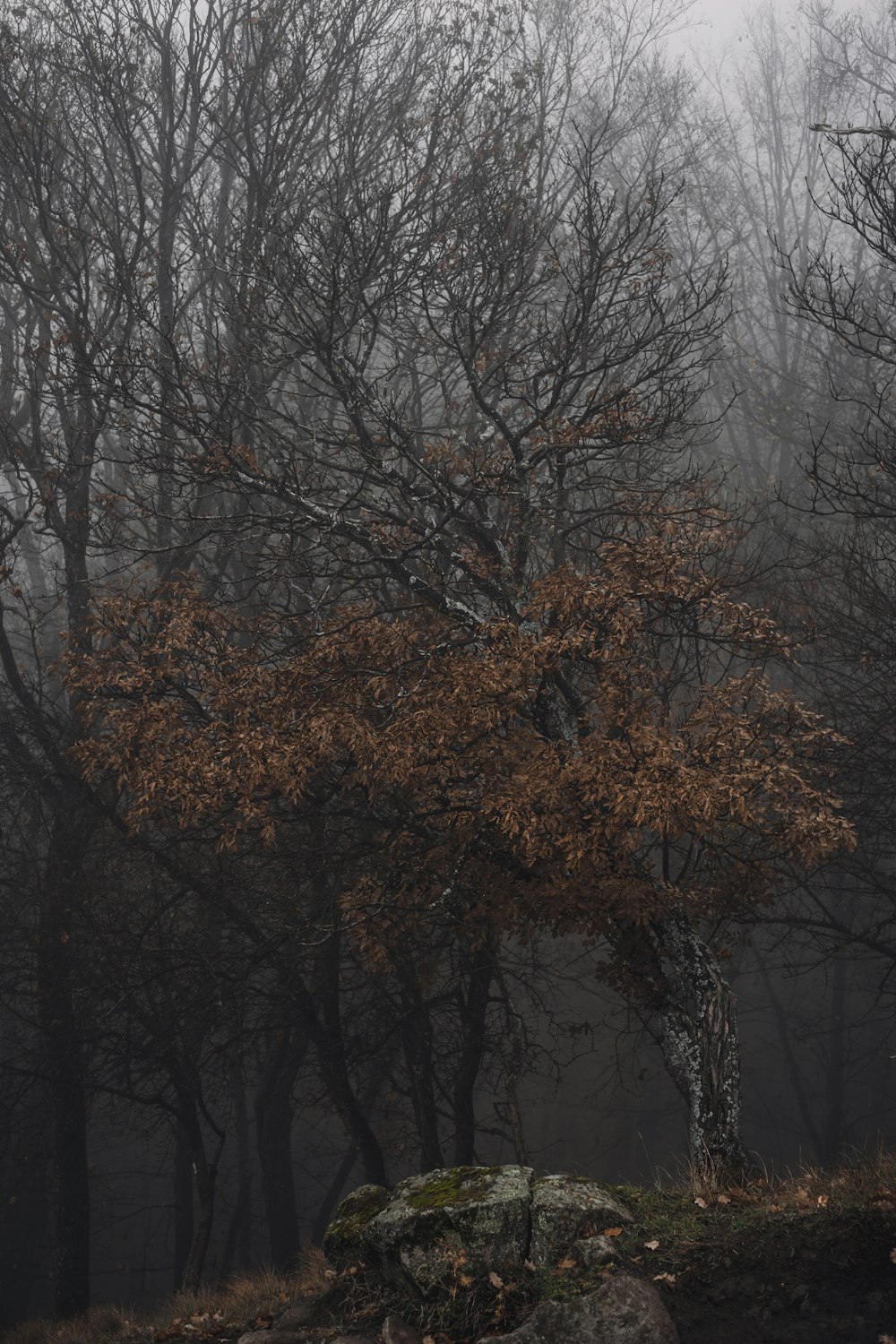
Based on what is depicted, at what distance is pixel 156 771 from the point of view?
10.2 m

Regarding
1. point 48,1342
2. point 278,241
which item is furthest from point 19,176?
point 48,1342

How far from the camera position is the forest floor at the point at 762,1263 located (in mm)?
5629

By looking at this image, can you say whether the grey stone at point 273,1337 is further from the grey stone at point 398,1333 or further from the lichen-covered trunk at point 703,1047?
the lichen-covered trunk at point 703,1047

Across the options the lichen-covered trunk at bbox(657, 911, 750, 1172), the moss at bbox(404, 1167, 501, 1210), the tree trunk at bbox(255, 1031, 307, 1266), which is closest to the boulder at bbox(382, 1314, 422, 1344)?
the moss at bbox(404, 1167, 501, 1210)

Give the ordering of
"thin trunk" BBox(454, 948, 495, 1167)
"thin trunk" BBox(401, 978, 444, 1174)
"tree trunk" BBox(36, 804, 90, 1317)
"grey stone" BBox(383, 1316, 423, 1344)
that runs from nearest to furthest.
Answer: "grey stone" BBox(383, 1316, 423, 1344) → "tree trunk" BBox(36, 804, 90, 1317) → "thin trunk" BBox(454, 948, 495, 1167) → "thin trunk" BBox(401, 978, 444, 1174)

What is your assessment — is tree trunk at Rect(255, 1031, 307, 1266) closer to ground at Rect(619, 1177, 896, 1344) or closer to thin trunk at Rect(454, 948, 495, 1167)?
thin trunk at Rect(454, 948, 495, 1167)

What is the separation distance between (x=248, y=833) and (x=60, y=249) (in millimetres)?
7775

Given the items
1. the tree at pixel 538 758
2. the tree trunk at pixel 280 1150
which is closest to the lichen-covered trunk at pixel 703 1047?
the tree at pixel 538 758

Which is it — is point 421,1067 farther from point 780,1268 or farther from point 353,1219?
point 780,1268

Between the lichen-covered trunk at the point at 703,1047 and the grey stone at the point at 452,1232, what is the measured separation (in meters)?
2.30

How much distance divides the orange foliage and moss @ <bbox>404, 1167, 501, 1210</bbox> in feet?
8.15

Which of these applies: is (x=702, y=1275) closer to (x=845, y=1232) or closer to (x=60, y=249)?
(x=845, y=1232)

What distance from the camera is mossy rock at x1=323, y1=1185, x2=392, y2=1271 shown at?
7141mm

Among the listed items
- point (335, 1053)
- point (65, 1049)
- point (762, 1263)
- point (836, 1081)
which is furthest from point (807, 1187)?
point (836, 1081)
